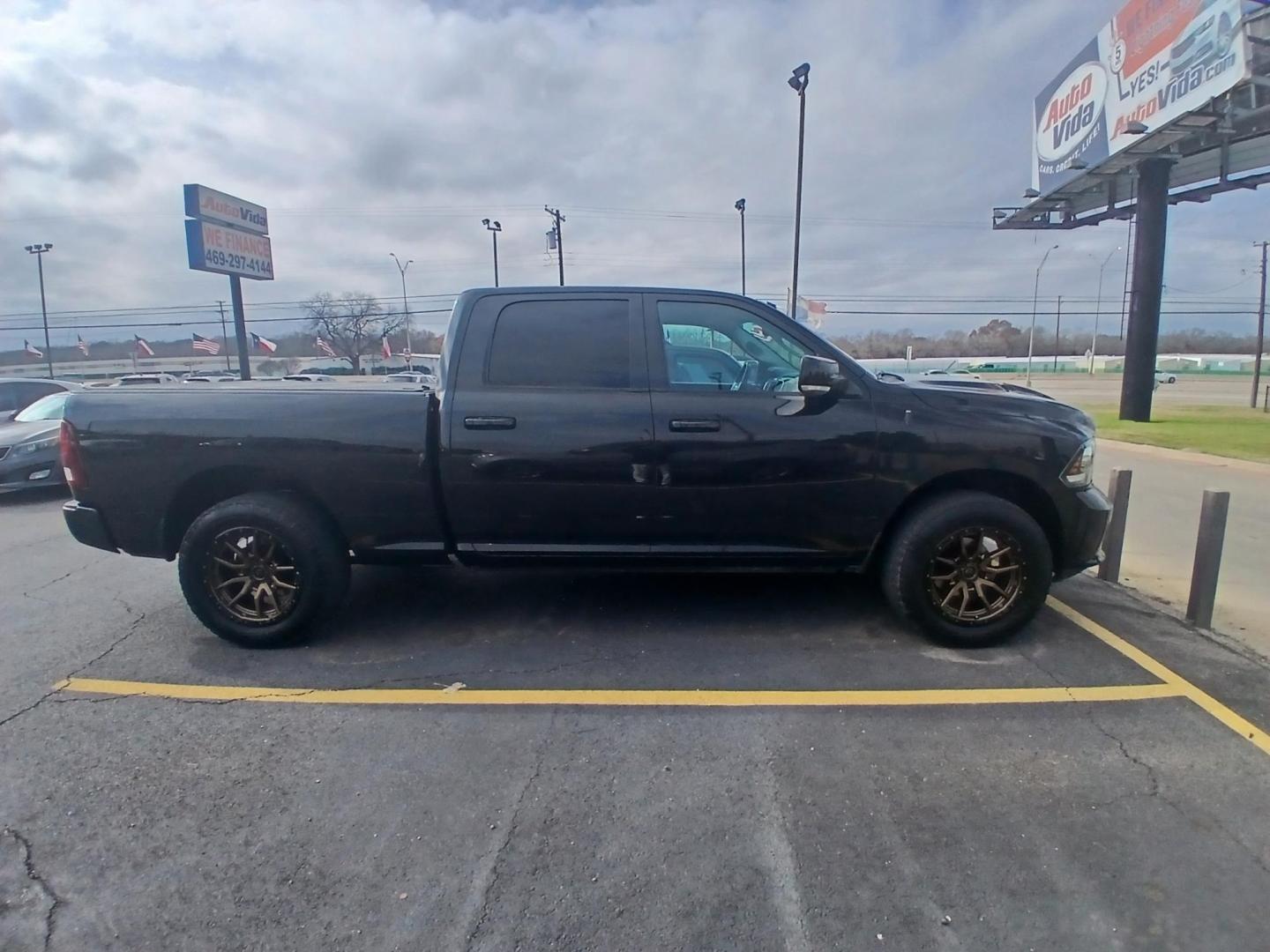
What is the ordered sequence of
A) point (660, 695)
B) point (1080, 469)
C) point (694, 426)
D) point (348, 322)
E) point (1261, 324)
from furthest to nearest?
1. point (348, 322)
2. point (1261, 324)
3. point (1080, 469)
4. point (694, 426)
5. point (660, 695)

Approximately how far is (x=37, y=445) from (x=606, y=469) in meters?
8.97

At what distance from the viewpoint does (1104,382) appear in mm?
49625

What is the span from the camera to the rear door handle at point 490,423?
369 cm

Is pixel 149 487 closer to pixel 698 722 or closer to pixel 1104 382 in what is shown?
pixel 698 722

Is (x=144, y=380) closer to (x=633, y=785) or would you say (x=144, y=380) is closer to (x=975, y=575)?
(x=633, y=785)

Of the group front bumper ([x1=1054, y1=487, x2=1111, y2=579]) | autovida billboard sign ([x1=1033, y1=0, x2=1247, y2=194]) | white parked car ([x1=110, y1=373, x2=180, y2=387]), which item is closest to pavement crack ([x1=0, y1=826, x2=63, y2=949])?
white parked car ([x1=110, y1=373, x2=180, y2=387])

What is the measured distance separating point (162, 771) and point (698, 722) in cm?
223

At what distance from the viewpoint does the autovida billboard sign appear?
14.2m

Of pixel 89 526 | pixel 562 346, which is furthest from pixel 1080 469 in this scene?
pixel 89 526

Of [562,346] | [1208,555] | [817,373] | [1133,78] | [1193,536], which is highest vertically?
[1133,78]

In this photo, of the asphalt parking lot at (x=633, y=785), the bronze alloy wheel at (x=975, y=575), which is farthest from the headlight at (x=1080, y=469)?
the asphalt parking lot at (x=633, y=785)

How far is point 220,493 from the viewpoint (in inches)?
158

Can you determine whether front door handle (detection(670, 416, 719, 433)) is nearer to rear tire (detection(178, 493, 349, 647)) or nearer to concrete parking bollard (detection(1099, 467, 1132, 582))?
rear tire (detection(178, 493, 349, 647))

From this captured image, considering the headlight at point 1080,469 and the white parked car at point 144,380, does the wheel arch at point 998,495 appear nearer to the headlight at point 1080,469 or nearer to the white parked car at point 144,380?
the headlight at point 1080,469
